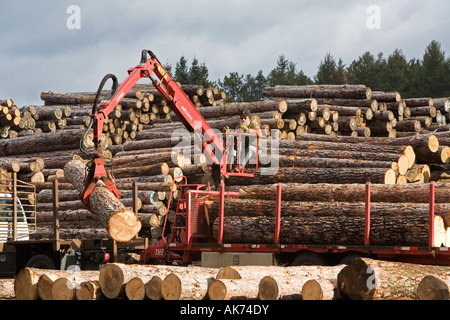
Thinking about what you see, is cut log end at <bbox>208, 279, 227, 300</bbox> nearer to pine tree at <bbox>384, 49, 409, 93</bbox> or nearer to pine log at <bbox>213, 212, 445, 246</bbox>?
pine log at <bbox>213, 212, 445, 246</bbox>

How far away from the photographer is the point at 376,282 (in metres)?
8.27

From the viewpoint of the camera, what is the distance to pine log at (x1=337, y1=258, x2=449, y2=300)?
8.29 meters

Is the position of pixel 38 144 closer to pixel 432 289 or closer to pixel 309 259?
pixel 309 259

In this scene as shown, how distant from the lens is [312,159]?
56.2 feet

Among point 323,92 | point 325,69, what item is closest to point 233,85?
point 325,69

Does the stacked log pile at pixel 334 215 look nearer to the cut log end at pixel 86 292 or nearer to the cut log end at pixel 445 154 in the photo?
the cut log end at pixel 86 292

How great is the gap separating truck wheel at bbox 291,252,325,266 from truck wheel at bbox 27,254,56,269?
16.4ft

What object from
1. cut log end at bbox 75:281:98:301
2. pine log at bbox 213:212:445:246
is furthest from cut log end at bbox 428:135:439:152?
cut log end at bbox 75:281:98:301

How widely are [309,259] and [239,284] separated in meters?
3.35

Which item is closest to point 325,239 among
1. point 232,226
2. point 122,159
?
point 232,226

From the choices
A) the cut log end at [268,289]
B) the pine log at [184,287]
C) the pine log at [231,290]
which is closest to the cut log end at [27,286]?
the pine log at [184,287]
